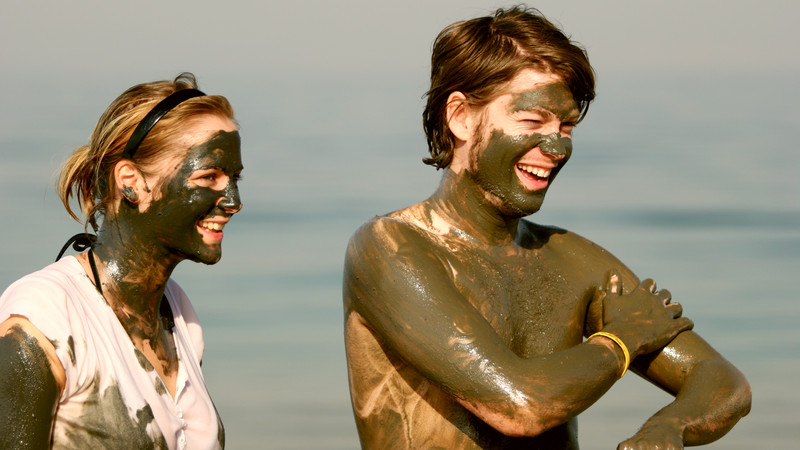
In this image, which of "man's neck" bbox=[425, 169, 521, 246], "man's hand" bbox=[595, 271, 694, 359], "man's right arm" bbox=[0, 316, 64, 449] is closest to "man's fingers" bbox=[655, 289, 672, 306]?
"man's hand" bbox=[595, 271, 694, 359]

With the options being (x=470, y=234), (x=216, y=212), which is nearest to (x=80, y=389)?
(x=216, y=212)

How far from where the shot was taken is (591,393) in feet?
19.1

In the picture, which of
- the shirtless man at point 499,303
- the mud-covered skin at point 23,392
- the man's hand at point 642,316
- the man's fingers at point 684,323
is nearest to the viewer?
the mud-covered skin at point 23,392

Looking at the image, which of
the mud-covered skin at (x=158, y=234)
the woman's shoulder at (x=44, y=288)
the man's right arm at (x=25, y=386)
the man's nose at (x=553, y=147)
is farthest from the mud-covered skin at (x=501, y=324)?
the man's right arm at (x=25, y=386)

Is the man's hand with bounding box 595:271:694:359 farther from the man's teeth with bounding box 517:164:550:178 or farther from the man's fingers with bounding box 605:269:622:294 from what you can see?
the man's teeth with bounding box 517:164:550:178

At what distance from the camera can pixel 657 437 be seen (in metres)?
5.98

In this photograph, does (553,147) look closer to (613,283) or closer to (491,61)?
(491,61)

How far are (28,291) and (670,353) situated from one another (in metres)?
2.85

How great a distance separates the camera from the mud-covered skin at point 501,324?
5.80 metres

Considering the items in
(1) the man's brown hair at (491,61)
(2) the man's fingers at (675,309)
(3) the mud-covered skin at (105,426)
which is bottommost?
(3) the mud-covered skin at (105,426)

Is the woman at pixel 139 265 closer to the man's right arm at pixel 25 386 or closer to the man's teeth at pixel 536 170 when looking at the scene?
the man's right arm at pixel 25 386

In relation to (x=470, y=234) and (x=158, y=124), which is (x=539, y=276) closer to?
(x=470, y=234)

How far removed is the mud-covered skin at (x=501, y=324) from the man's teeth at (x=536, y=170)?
0.03 meters

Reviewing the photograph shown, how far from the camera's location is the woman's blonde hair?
5.89m
